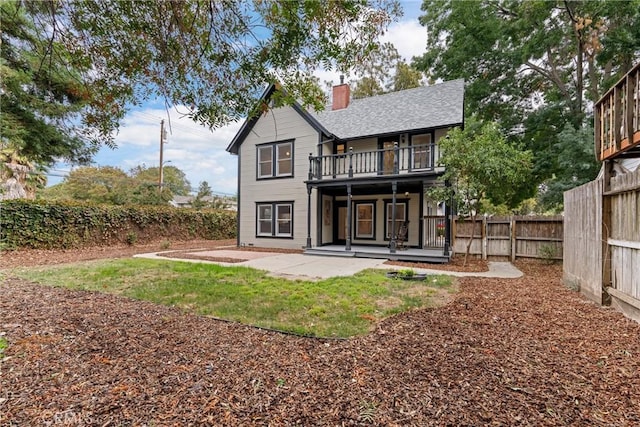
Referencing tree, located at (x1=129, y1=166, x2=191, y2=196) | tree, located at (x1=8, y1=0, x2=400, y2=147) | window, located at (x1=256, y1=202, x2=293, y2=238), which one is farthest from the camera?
tree, located at (x1=129, y1=166, x2=191, y2=196)

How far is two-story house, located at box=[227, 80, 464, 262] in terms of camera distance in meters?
11.9

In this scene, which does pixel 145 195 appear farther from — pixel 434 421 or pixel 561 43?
pixel 561 43

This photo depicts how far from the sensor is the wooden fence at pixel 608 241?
13.3ft

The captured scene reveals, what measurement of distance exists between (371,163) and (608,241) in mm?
8866

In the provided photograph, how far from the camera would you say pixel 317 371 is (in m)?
2.82

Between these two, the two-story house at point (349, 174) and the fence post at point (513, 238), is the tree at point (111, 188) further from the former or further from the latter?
the fence post at point (513, 238)

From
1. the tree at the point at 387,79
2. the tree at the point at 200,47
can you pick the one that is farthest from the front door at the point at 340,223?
the tree at the point at 387,79

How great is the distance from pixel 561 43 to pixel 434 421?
679 inches

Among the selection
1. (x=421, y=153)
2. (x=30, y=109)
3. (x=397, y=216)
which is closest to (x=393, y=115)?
(x=421, y=153)

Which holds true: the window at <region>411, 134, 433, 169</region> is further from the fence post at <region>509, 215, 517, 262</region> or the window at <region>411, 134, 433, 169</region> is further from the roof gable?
the roof gable

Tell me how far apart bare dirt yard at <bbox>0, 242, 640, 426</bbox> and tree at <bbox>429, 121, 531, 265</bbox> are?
485 centimetres

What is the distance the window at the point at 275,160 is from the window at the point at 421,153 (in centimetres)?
537

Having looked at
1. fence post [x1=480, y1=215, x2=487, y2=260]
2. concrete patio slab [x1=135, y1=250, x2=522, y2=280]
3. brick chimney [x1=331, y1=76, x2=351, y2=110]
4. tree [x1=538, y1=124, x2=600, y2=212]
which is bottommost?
concrete patio slab [x1=135, y1=250, x2=522, y2=280]

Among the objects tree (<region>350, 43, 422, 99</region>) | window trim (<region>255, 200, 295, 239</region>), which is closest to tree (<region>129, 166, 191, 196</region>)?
window trim (<region>255, 200, 295, 239</region>)
